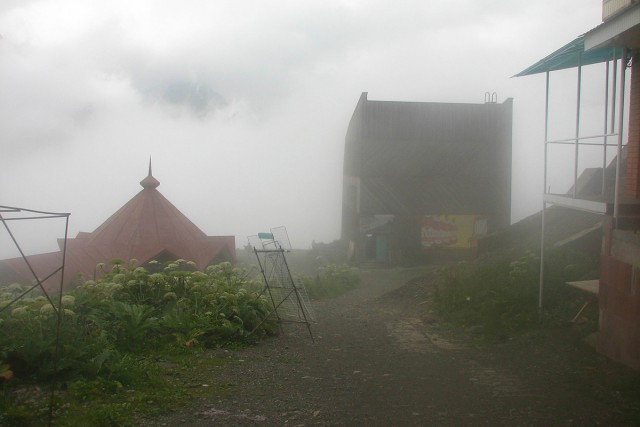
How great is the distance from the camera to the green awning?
1038cm

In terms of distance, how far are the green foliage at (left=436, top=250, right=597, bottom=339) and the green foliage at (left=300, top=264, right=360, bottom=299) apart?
595 cm

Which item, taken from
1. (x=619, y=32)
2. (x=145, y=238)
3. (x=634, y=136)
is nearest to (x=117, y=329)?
(x=619, y=32)

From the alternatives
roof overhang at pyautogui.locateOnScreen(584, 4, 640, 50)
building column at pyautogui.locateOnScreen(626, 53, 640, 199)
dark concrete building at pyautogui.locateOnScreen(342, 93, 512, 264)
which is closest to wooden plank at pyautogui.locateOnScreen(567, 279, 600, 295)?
building column at pyautogui.locateOnScreen(626, 53, 640, 199)

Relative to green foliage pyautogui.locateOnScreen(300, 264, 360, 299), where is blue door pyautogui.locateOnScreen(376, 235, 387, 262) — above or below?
above

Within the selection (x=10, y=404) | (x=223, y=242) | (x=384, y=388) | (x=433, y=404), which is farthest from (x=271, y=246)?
(x=223, y=242)

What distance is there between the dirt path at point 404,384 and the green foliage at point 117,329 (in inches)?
29.4

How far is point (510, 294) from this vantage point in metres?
13.1

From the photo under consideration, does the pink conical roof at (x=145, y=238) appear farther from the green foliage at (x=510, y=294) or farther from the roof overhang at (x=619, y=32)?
the roof overhang at (x=619, y=32)

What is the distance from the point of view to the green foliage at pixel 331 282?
21.3 m

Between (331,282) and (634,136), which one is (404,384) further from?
(331,282)

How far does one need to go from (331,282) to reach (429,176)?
468 inches

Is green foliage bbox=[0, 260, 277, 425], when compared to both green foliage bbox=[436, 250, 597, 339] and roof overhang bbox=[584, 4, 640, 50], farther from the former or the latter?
roof overhang bbox=[584, 4, 640, 50]

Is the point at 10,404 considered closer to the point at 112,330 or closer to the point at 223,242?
the point at 112,330

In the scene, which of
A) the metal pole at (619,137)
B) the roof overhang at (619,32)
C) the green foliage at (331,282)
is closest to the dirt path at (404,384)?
the metal pole at (619,137)
